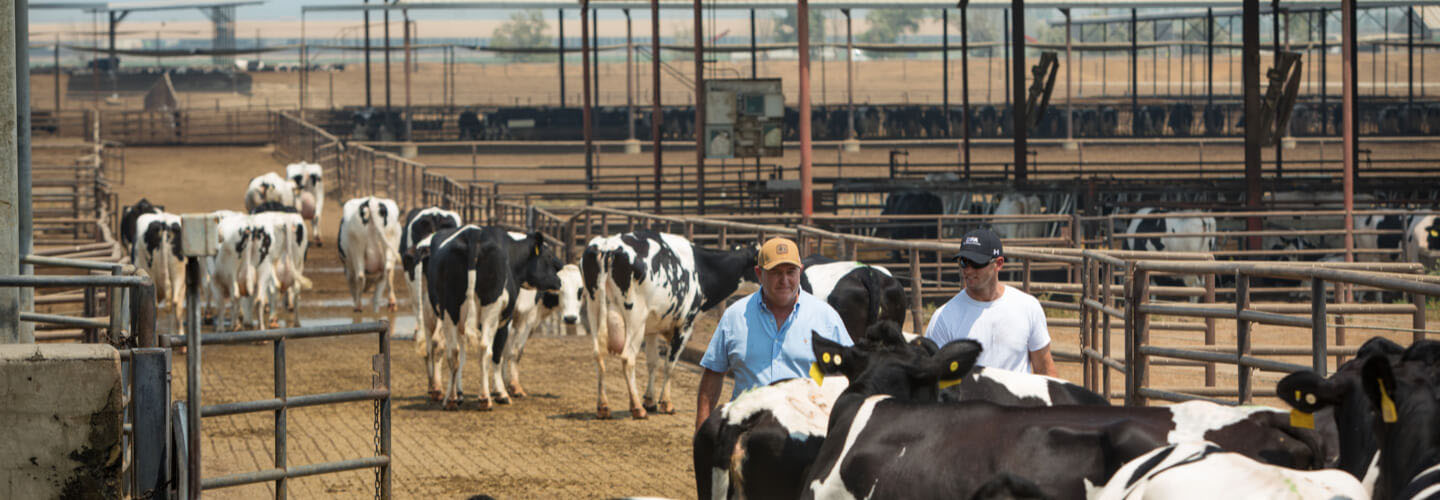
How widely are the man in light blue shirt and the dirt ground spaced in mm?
3159

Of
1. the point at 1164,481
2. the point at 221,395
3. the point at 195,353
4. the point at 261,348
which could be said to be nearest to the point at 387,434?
the point at 195,353

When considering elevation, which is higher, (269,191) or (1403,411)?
(269,191)

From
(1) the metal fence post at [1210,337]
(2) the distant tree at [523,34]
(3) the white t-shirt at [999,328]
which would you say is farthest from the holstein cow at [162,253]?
(2) the distant tree at [523,34]

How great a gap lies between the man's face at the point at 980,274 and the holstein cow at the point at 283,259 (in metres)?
13.8

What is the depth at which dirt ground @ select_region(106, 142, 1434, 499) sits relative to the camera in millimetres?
9648

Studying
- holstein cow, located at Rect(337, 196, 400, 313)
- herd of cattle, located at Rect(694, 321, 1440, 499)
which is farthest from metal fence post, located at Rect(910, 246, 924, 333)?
holstein cow, located at Rect(337, 196, 400, 313)

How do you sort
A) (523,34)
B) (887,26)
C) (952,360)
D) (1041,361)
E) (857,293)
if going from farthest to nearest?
(523,34), (887,26), (857,293), (1041,361), (952,360)

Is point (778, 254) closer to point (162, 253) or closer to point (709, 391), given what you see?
point (709, 391)

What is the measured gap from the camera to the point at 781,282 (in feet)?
19.1

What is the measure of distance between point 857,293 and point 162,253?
10058 millimetres

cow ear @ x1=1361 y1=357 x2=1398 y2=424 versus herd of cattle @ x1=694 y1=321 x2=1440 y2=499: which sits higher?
cow ear @ x1=1361 y1=357 x2=1398 y2=424

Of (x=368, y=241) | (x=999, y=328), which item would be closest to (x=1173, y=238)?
(x=368, y=241)

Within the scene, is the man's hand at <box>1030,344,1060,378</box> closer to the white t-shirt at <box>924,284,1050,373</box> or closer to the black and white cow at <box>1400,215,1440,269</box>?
the white t-shirt at <box>924,284,1050,373</box>

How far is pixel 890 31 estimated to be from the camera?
535 feet
